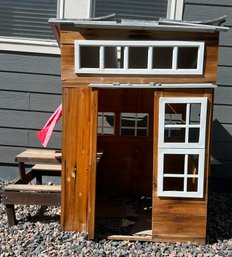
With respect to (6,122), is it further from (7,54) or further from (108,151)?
(108,151)

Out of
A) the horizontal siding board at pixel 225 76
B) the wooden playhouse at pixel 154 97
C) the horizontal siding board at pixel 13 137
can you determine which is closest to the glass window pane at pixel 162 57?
the wooden playhouse at pixel 154 97

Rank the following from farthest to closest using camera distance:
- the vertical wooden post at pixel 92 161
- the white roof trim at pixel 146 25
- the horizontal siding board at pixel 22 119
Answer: the horizontal siding board at pixel 22 119 → the vertical wooden post at pixel 92 161 → the white roof trim at pixel 146 25

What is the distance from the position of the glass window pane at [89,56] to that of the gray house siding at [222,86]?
5.40 ft

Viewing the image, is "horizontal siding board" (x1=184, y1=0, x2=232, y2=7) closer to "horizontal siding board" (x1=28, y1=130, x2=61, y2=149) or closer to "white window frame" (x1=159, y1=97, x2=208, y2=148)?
"white window frame" (x1=159, y1=97, x2=208, y2=148)

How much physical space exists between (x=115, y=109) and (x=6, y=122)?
4.64 feet

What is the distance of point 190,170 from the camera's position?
4066 mm

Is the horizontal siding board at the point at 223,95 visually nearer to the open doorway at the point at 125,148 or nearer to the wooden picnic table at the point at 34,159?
the open doorway at the point at 125,148

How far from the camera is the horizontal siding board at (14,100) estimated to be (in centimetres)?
502

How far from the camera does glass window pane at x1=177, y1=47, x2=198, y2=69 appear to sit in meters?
3.56

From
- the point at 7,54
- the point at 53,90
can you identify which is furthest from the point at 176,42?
the point at 7,54

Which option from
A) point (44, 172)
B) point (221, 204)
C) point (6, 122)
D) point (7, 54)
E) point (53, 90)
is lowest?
point (221, 204)

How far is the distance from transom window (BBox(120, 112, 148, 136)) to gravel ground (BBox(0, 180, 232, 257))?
141 centimetres

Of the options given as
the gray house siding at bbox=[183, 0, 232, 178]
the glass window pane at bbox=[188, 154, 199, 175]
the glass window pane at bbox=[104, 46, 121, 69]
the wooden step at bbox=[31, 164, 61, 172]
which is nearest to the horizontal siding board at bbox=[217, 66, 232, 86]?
the gray house siding at bbox=[183, 0, 232, 178]

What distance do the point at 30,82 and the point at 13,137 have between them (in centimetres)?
73
